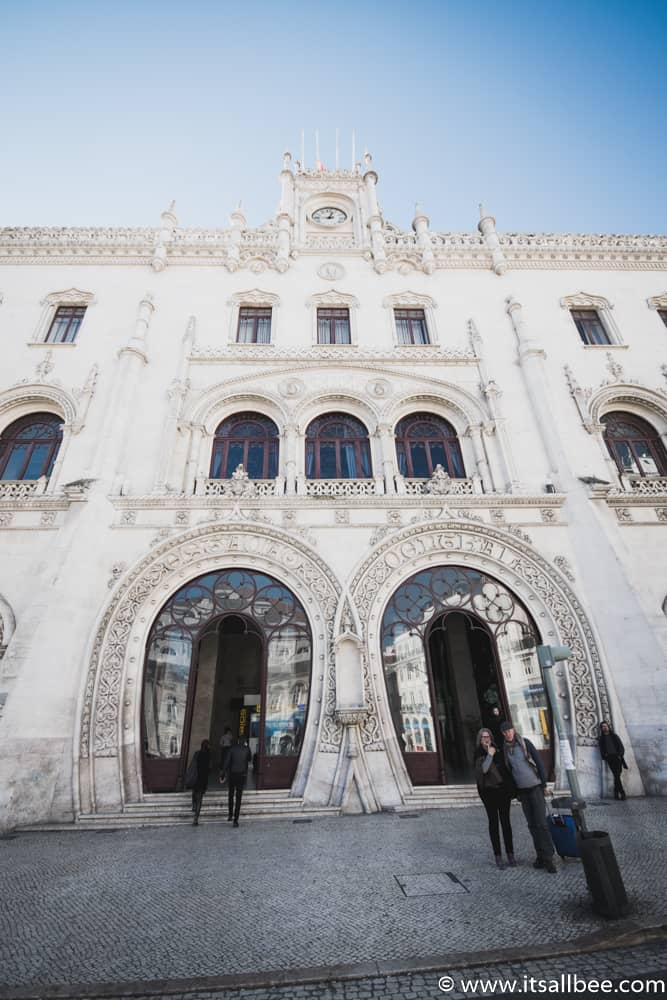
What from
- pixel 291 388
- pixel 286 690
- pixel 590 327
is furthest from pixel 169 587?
pixel 590 327

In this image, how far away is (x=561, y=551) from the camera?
1164 centimetres

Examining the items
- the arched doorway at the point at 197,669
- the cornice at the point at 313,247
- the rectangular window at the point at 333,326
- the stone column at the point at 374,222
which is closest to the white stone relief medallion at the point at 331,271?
the cornice at the point at 313,247

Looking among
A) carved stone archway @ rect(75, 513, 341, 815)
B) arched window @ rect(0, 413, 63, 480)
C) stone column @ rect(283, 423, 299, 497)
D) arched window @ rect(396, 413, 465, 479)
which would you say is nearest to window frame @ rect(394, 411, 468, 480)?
arched window @ rect(396, 413, 465, 479)

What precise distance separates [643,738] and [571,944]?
781cm

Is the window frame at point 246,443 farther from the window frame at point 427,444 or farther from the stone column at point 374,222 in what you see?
the stone column at point 374,222

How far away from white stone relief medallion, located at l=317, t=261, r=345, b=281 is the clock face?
10.6 feet

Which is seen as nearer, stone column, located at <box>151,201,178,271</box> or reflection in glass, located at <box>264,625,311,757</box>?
reflection in glass, located at <box>264,625,311,757</box>

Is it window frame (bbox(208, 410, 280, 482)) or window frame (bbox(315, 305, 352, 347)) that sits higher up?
window frame (bbox(315, 305, 352, 347))

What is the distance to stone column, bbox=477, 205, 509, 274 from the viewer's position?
58.8 ft

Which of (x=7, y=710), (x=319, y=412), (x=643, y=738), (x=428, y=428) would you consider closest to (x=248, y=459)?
(x=319, y=412)

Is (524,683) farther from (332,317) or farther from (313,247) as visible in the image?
(313,247)

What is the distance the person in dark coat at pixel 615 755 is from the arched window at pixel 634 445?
812 cm

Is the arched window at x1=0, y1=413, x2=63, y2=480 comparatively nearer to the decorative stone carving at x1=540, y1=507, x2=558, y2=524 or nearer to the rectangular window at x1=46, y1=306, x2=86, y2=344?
the rectangular window at x1=46, y1=306, x2=86, y2=344

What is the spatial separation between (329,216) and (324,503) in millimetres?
15456
